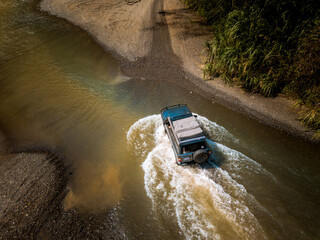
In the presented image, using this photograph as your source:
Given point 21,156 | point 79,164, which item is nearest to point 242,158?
point 79,164

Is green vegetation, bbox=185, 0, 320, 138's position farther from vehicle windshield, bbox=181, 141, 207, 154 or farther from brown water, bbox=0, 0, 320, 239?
vehicle windshield, bbox=181, 141, 207, 154

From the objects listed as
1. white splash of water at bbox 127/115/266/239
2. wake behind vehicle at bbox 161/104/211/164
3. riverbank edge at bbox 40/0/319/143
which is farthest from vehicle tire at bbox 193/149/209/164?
riverbank edge at bbox 40/0/319/143

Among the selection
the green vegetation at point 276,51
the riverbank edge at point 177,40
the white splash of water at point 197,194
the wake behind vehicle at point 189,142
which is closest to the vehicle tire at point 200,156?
the wake behind vehicle at point 189,142

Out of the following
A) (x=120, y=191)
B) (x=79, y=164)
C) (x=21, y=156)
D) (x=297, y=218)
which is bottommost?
(x=297, y=218)

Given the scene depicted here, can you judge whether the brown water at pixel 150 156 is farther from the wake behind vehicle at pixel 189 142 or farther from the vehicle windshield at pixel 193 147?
the vehicle windshield at pixel 193 147

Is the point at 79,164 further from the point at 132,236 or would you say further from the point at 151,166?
the point at 132,236

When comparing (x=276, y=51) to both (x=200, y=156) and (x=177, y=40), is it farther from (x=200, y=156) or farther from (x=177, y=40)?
(x=177, y=40)
